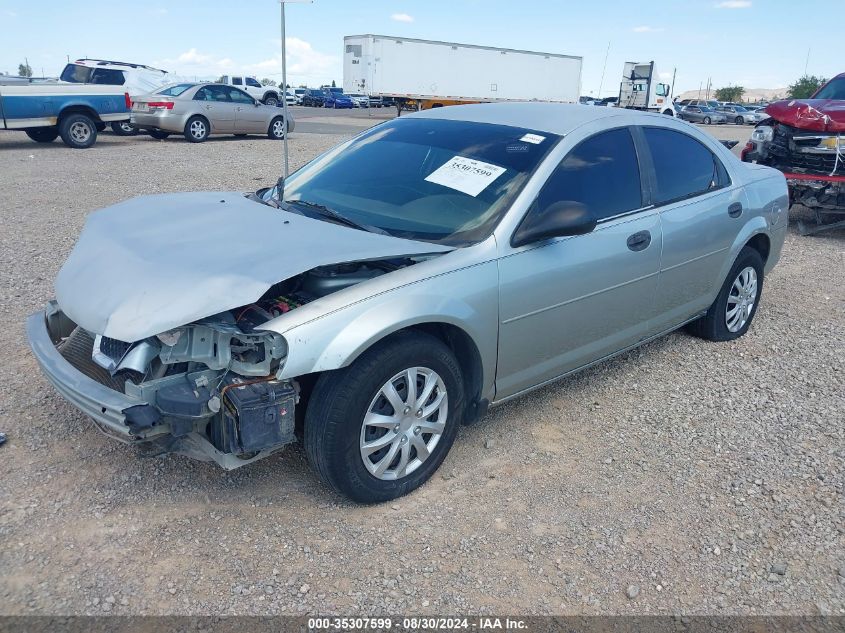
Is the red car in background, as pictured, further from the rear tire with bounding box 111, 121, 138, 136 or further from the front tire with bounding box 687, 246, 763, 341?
the rear tire with bounding box 111, 121, 138, 136

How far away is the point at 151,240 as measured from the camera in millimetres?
3189

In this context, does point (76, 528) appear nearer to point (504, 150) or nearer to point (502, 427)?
point (502, 427)

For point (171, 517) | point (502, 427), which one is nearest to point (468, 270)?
point (502, 427)

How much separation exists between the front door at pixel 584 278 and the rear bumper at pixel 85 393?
1718mm

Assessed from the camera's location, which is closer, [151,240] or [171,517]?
[171,517]

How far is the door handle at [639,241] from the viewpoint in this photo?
3.90 m

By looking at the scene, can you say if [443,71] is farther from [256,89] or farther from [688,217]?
[688,217]

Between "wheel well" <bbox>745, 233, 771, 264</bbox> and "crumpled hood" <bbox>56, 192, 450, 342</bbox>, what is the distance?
10.3 feet

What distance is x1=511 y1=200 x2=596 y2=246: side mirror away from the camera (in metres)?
3.29

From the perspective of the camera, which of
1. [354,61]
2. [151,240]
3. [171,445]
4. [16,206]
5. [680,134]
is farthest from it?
[354,61]

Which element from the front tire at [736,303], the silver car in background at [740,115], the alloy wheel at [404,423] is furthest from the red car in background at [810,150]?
the silver car in background at [740,115]

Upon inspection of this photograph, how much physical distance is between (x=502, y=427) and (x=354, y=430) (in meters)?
1.29

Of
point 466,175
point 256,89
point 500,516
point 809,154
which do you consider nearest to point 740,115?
point 256,89

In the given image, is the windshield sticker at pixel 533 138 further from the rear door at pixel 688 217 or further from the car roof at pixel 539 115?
the rear door at pixel 688 217
